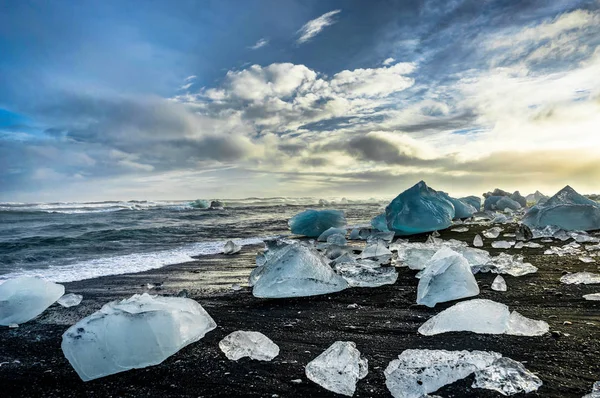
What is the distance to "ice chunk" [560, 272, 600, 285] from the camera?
2.96m

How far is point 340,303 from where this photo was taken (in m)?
2.80

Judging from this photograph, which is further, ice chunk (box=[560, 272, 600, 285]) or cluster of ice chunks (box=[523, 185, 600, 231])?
cluster of ice chunks (box=[523, 185, 600, 231])

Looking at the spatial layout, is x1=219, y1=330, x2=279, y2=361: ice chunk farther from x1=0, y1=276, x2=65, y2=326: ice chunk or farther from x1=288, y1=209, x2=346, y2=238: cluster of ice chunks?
x1=288, y1=209, x2=346, y2=238: cluster of ice chunks

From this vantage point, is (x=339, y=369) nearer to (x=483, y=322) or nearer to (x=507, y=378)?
(x=507, y=378)

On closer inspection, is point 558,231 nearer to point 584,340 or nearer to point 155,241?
point 584,340

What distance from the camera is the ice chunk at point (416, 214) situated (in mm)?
7551

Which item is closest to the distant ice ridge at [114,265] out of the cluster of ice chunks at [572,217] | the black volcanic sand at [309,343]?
the black volcanic sand at [309,343]

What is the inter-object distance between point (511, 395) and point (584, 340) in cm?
78

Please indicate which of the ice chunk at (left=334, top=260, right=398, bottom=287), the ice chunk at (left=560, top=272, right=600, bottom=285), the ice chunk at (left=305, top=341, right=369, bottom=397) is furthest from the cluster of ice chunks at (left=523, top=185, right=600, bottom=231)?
the ice chunk at (left=305, top=341, right=369, bottom=397)

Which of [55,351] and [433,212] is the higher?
[433,212]

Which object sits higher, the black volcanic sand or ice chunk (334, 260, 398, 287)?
ice chunk (334, 260, 398, 287)

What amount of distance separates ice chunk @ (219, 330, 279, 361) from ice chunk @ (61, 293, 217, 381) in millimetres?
249

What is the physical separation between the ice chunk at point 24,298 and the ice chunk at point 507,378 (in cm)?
309

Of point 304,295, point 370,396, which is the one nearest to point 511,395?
point 370,396
